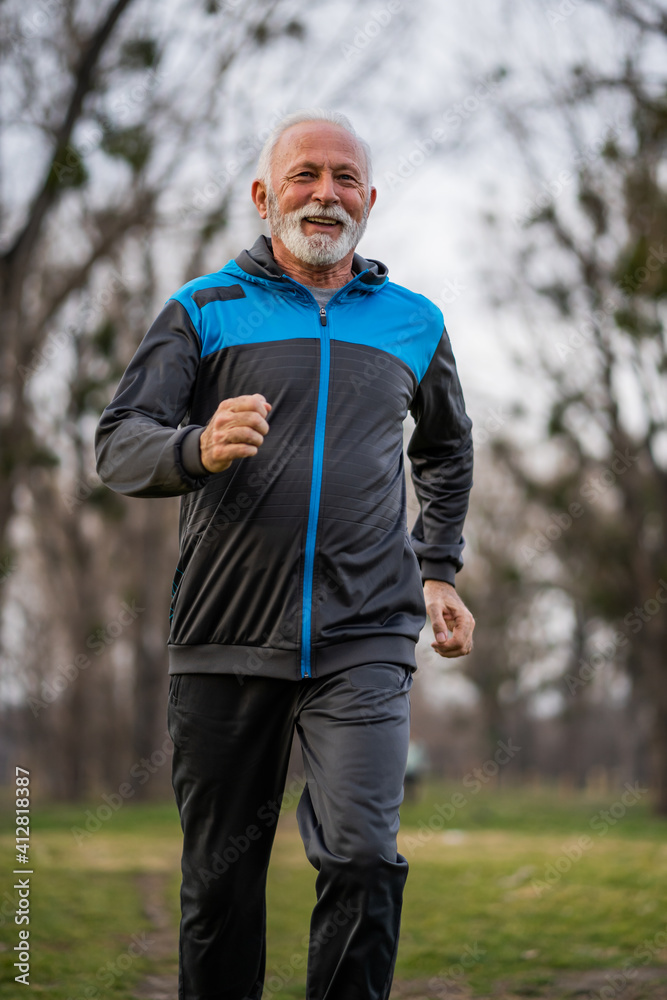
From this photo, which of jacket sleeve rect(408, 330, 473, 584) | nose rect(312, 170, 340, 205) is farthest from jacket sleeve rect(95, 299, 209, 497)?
jacket sleeve rect(408, 330, 473, 584)

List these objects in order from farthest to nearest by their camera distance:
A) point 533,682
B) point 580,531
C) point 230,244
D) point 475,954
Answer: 1. point 533,682
2. point 580,531
3. point 230,244
4. point 475,954

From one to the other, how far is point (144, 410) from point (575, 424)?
15.6 meters

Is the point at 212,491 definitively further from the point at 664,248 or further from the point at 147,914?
the point at 664,248

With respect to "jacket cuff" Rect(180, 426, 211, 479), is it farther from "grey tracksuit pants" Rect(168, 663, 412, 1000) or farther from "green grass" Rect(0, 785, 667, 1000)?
"green grass" Rect(0, 785, 667, 1000)

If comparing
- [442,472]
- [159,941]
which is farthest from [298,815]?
[159,941]

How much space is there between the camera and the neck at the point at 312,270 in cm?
341

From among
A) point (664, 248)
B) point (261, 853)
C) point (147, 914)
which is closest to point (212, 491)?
point (261, 853)

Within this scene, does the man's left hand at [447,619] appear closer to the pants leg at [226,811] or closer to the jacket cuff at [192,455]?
the pants leg at [226,811]

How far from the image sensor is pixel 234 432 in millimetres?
2648

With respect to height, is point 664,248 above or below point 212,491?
above

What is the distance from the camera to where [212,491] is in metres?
3.14

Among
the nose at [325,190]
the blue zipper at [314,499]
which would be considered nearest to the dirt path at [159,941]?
the blue zipper at [314,499]

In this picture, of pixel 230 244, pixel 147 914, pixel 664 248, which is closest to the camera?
pixel 147 914

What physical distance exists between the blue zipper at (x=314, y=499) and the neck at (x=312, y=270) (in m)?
0.28
